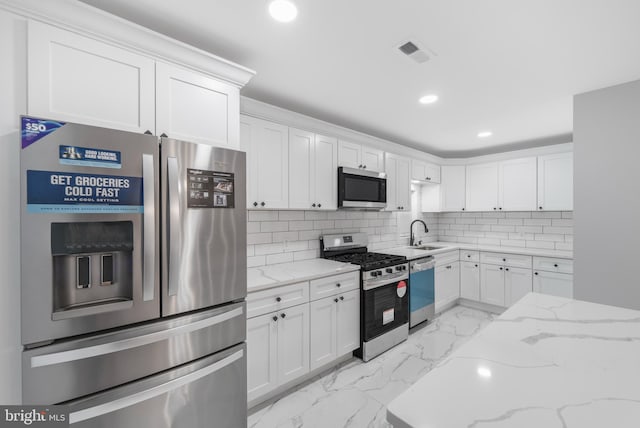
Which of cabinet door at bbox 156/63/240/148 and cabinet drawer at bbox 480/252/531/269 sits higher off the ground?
cabinet door at bbox 156/63/240/148

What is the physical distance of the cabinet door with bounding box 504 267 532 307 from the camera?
3688mm

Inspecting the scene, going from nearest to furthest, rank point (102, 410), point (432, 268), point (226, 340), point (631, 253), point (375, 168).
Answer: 1. point (102, 410)
2. point (226, 340)
3. point (631, 253)
4. point (375, 168)
5. point (432, 268)

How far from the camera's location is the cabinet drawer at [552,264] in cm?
339

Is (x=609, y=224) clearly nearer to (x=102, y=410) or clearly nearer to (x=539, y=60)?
(x=539, y=60)

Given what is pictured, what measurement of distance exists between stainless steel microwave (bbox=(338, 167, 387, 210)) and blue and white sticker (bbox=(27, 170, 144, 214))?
6.32 ft

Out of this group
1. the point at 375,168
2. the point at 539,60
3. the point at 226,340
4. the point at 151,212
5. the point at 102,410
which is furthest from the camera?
the point at 375,168

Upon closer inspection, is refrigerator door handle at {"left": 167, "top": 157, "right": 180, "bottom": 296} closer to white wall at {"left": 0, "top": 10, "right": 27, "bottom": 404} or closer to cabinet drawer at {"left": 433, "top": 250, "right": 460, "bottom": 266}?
white wall at {"left": 0, "top": 10, "right": 27, "bottom": 404}

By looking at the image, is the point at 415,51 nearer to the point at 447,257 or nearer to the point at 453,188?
the point at 447,257

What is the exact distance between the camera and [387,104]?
260 cm

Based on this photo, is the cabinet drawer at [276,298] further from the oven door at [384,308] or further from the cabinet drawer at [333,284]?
the oven door at [384,308]

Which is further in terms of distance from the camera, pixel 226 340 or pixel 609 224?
pixel 609 224

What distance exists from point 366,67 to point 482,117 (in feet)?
5.65

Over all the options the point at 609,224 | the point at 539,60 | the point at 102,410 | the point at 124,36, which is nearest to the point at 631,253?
the point at 609,224

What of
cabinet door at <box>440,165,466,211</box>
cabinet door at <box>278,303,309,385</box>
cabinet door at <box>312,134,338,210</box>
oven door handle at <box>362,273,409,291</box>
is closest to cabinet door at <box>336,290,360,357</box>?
oven door handle at <box>362,273,409,291</box>
